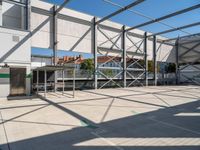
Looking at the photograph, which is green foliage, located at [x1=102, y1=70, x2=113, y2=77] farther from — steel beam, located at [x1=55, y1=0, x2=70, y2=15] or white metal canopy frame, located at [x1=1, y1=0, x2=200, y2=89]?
steel beam, located at [x1=55, y1=0, x2=70, y2=15]

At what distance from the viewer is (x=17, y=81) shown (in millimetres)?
9820

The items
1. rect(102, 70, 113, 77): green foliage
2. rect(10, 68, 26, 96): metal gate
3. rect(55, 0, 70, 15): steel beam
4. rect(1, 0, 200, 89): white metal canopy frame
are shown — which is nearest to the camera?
rect(10, 68, 26, 96): metal gate

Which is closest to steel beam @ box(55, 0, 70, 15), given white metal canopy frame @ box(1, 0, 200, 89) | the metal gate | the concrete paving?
white metal canopy frame @ box(1, 0, 200, 89)

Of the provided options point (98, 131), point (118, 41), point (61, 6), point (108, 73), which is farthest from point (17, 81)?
point (118, 41)

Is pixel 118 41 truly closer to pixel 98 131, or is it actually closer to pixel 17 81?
pixel 17 81

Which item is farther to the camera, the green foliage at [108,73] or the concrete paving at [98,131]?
the green foliage at [108,73]

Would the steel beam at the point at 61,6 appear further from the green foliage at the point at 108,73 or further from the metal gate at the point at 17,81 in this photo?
the green foliage at the point at 108,73

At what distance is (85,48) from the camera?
1512 centimetres

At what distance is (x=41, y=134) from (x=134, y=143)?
6.64 ft

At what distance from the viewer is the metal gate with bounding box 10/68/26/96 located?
9609 millimetres

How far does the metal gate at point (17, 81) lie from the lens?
31.5ft

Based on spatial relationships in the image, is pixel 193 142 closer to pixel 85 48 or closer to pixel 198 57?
pixel 85 48

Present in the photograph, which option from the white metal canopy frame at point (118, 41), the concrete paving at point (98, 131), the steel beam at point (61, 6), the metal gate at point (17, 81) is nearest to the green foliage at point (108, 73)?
the white metal canopy frame at point (118, 41)

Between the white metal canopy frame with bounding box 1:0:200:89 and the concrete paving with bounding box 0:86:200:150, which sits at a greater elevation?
the white metal canopy frame with bounding box 1:0:200:89
